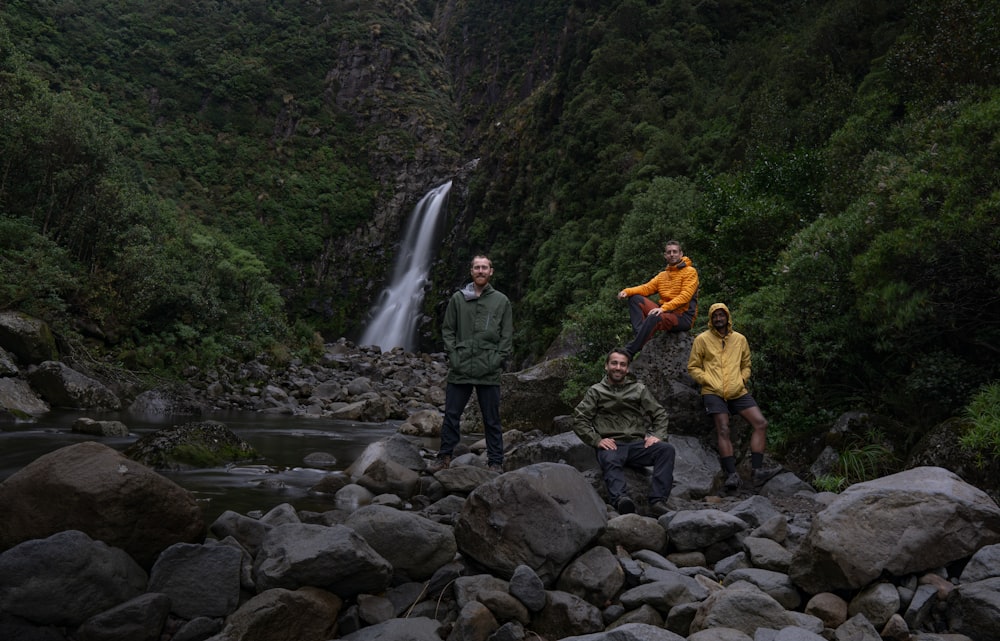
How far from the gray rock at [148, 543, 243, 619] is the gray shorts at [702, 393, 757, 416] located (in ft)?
16.9

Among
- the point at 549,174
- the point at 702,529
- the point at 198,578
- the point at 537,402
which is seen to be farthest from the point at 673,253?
the point at 549,174

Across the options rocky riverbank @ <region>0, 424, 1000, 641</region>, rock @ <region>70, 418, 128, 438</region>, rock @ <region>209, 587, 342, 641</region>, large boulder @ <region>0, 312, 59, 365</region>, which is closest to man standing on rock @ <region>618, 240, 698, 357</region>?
rocky riverbank @ <region>0, 424, 1000, 641</region>

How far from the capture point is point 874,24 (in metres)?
19.8

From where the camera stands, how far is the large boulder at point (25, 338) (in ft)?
52.9

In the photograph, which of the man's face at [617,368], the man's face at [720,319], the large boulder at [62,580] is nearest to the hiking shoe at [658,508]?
the man's face at [617,368]

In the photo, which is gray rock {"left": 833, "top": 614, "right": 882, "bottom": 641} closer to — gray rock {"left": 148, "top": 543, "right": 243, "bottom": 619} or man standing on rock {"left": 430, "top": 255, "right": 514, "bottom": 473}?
gray rock {"left": 148, "top": 543, "right": 243, "bottom": 619}

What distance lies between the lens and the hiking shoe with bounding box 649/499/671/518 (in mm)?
6312

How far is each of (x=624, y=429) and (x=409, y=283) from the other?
39.3 m

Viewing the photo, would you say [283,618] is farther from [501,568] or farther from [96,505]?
[96,505]

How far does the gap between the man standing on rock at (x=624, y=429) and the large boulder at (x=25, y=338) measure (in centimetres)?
1567

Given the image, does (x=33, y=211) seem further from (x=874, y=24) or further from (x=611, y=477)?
(x=874, y=24)

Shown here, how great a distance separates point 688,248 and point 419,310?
29375 mm

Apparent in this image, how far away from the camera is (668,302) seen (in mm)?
9305

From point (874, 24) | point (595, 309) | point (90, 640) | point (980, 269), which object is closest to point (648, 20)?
point (874, 24)
